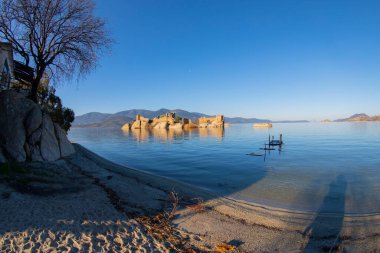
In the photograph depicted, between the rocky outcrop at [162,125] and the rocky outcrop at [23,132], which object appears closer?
the rocky outcrop at [23,132]

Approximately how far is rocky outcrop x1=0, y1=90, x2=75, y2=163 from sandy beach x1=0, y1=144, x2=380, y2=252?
11.6 feet

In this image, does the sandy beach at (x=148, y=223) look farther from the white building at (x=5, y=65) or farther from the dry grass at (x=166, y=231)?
the white building at (x=5, y=65)

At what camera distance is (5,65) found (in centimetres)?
2412

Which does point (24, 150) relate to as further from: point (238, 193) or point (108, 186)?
point (238, 193)

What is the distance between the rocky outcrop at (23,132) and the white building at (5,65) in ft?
13.0

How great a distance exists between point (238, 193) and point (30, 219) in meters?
12.0

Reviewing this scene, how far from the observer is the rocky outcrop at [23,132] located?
15.3 meters

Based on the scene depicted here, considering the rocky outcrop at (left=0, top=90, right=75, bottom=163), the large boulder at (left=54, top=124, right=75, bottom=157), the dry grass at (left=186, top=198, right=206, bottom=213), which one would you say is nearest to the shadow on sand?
the dry grass at (left=186, top=198, right=206, bottom=213)

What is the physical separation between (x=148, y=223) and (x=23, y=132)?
13359 mm

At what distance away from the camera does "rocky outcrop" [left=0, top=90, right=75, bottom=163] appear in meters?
15.3

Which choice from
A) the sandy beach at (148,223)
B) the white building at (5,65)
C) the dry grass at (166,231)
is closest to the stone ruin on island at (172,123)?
the white building at (5,65)

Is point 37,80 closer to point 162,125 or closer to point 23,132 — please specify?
point 23,132

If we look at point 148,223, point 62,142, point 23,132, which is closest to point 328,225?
point 148,223

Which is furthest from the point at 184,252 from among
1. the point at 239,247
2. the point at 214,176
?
the point at 214,176
